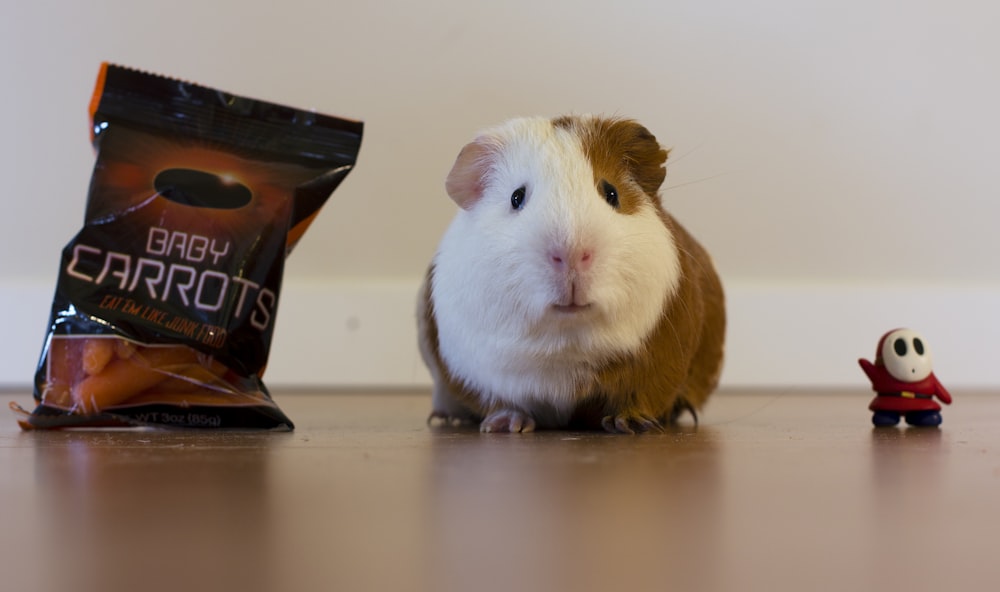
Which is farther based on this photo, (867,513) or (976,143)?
(976,143)

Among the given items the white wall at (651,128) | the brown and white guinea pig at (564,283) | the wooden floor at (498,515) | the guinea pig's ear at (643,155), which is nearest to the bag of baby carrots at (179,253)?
the wooden floor at (498,515)

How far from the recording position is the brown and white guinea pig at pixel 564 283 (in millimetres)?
1495

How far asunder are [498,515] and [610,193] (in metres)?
0.89

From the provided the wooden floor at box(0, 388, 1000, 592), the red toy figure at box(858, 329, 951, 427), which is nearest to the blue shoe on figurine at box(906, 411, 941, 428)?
the red toy figure at box(858, 329, 951, 427)

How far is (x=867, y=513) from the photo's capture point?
0.83m

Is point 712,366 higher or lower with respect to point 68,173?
lower

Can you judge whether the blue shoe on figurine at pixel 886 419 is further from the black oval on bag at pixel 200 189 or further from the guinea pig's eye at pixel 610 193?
the black oval on bag at pixel 200 189

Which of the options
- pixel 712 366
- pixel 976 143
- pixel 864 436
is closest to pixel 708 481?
pixel 864 436

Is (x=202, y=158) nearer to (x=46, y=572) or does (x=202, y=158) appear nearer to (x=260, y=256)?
(x=260, y=256)

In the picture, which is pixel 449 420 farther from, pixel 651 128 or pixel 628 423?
pixel 651 128

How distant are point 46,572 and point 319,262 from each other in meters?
2.54

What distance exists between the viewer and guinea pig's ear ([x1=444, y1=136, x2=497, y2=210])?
66.1 inches

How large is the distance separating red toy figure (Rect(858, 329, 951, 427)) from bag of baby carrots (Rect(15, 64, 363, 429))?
114cm

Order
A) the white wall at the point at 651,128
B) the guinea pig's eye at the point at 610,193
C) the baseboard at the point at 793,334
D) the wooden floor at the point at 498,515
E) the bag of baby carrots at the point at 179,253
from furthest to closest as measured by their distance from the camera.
→ the baseboard at the point at 793,334
the white wall at the point at 651,128
the bag of baby carrots at the point at 179,253
the guinea pig's eye at the point at 610,193
the wooden floor at the point at 498,515
